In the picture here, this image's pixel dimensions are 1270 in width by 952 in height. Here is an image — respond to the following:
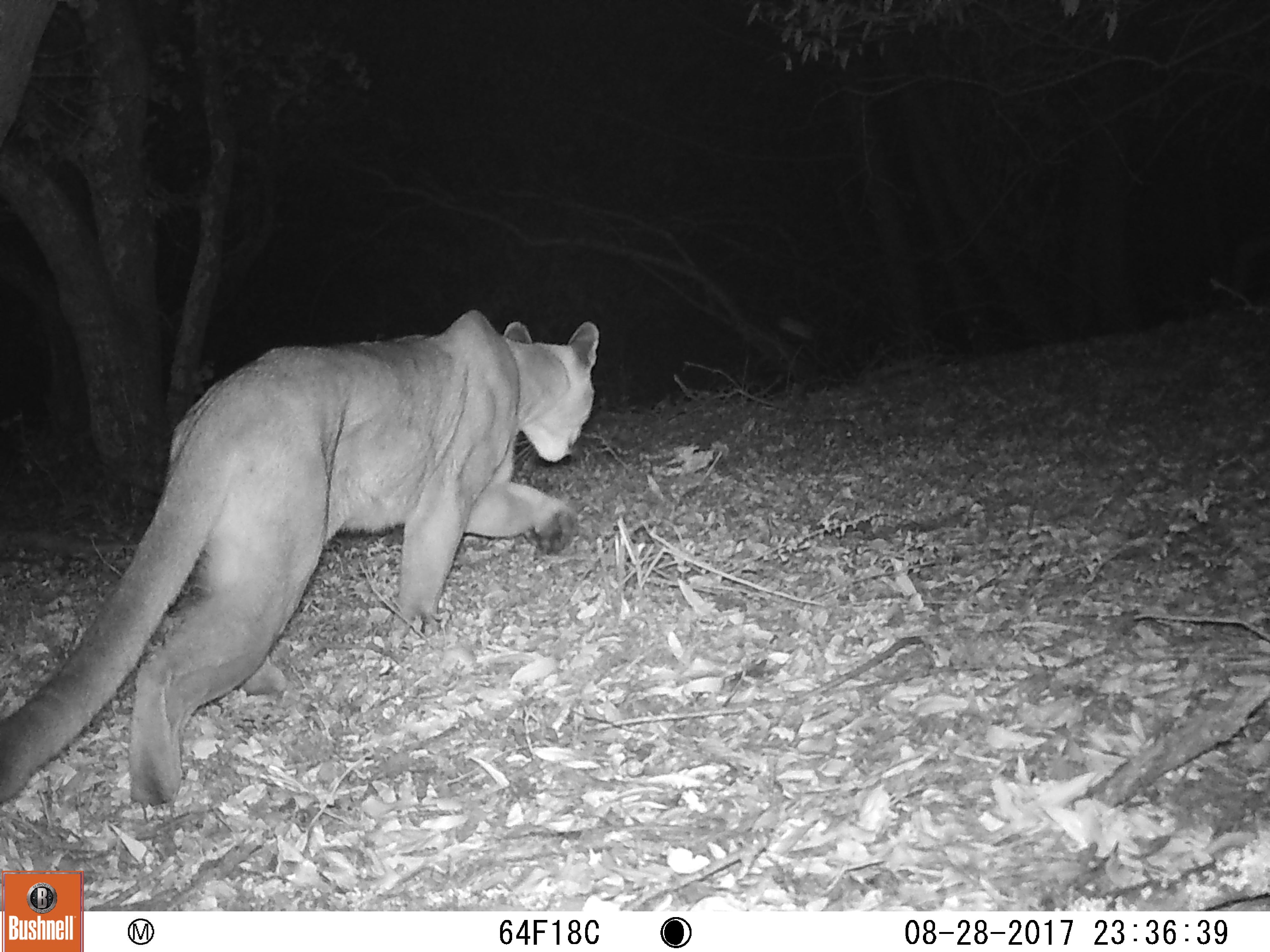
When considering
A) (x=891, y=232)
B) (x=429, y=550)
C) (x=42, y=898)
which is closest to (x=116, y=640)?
(x=42, y=898)

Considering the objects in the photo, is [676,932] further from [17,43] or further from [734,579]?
[17,43]

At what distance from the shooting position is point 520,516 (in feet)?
21.4

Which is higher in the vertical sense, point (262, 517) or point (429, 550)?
point (262, 517)

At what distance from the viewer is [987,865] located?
3398 mm

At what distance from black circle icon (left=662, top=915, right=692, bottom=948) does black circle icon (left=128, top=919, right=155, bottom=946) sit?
4.82 feet

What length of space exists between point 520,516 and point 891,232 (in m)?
10.2

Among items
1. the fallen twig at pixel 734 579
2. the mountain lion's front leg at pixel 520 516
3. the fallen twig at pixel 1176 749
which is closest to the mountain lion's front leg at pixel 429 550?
the mountain lion's front leg at pixel 520 516

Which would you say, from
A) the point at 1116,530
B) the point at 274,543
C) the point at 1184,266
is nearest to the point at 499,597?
the point at 274,543

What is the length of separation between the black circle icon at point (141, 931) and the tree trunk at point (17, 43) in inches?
116

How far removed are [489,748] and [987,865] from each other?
1863 millimetres

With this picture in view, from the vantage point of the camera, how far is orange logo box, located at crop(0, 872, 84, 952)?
3.52m

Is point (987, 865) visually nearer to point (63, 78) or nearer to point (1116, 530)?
point (1116, 530)

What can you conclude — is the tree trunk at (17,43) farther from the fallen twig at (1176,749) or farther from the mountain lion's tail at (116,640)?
the fallen twig at (1176,749)

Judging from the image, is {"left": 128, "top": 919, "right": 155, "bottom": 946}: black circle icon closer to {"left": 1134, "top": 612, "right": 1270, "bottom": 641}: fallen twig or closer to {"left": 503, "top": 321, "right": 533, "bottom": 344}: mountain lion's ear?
{"left": 1134, "top": 612, "right": 1270, "bottom": 641}: fallen twig
